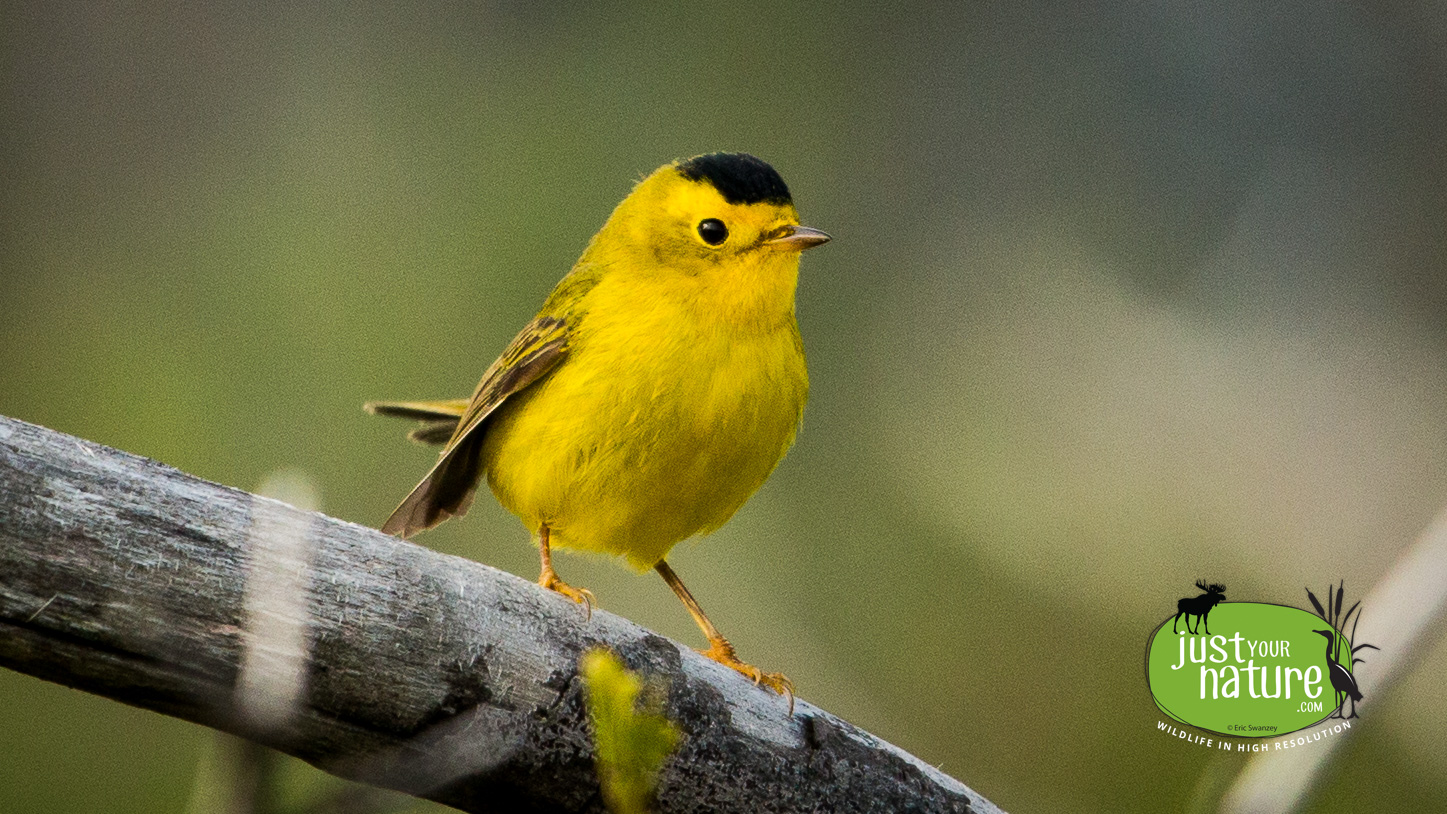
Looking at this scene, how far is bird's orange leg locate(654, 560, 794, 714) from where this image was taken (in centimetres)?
371

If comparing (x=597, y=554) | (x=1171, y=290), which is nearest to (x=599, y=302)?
(x=597, y=554)

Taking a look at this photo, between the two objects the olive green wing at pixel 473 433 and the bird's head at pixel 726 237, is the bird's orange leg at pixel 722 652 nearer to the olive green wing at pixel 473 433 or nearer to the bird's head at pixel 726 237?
the olive green wing at pixel 473 433

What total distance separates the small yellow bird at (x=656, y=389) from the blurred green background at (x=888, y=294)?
2328mm

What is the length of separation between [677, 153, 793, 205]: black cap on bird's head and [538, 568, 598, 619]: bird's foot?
139 centimetres

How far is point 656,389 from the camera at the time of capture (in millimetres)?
3855

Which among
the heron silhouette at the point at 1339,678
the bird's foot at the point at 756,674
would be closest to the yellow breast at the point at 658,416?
the bird's foot at the point at 756,674

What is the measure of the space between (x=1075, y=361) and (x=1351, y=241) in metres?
1.69

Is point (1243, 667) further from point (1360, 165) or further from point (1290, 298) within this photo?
point (1360, 165)

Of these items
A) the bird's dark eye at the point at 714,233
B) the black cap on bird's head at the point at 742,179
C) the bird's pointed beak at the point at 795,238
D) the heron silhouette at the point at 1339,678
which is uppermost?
the black cap on bird's head at the point at 742,179

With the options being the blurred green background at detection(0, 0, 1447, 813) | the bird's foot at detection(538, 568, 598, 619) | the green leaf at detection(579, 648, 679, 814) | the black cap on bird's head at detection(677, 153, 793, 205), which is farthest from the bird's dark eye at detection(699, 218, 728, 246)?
the green leaf at detection(579, 648, 679, 814)

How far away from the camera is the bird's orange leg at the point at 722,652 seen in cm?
371

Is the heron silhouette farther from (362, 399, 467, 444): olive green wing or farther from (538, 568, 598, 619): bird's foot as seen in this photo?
(362, 399, 467, 444): olive green wing

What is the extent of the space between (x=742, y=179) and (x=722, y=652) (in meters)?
1.62

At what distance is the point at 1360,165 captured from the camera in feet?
24.5
